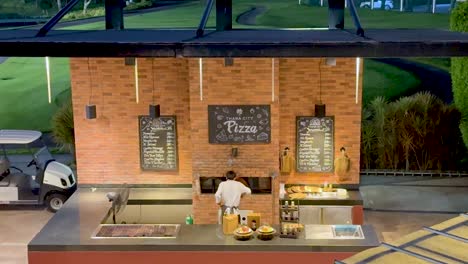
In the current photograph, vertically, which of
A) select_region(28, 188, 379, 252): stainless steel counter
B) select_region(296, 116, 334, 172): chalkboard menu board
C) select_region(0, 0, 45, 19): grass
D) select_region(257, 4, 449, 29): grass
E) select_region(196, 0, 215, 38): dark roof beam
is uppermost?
select_region(0, 0, 45, 19): grass

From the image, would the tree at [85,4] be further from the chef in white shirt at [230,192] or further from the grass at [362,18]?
the chef in white shirt at [230,192]

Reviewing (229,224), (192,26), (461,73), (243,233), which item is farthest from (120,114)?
(192,26)

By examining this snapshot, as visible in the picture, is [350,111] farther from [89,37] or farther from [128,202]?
[89,37]

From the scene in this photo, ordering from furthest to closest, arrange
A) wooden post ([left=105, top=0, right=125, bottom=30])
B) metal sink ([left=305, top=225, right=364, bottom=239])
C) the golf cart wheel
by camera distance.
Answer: the golf cart wheel < wooden post ([left=105, top=0, right=125, bottom=30]) < metal sink ([left=305, top=225, right=364, bottom=239])

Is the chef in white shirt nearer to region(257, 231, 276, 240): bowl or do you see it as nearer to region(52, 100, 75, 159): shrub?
region(257, 231, 276, 240): bowl

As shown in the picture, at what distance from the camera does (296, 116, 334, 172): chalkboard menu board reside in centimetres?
1099

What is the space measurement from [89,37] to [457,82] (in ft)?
34.5

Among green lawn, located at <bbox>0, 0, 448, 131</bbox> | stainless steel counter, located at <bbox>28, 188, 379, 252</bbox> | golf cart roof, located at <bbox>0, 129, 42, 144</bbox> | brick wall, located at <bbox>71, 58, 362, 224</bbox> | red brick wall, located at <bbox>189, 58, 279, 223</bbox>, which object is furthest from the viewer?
green lawn, located at <bbox>0, 0, 448, 131</bbox>

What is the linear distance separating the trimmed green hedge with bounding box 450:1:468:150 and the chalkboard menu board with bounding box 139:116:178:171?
24.0 ft

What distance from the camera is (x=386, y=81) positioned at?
2261cm

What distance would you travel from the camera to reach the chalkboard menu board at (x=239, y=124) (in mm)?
10023

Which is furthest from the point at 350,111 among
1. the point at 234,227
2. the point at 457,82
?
the point at 457,82

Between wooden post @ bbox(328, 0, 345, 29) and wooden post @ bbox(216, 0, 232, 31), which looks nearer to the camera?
wooden post @ bbox(216, 0, 232, 31)

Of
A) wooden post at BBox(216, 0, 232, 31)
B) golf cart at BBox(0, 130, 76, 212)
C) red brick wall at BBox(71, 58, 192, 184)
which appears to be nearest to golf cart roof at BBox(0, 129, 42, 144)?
golf cart at BBox(0, 130, 76, 212)
